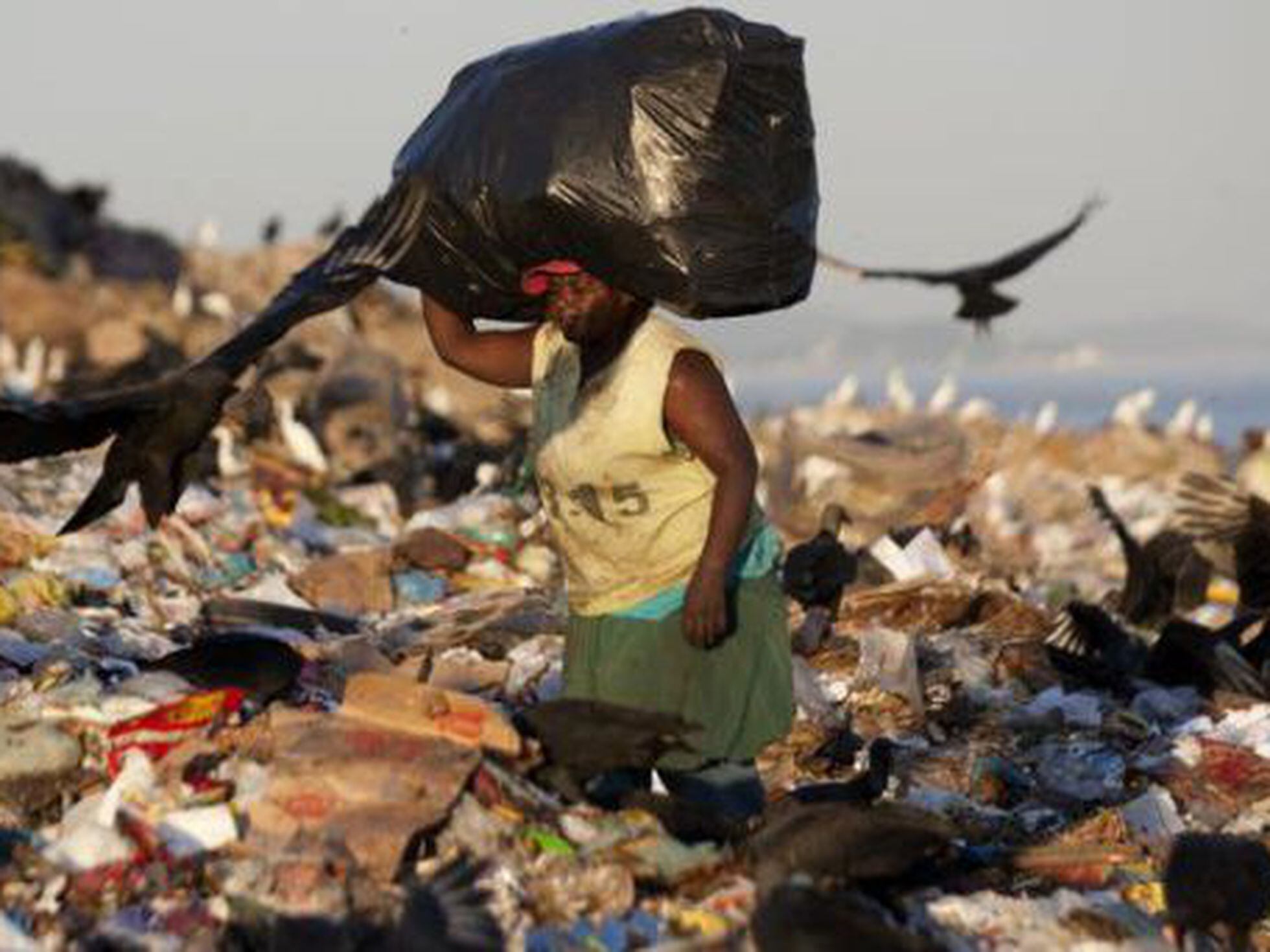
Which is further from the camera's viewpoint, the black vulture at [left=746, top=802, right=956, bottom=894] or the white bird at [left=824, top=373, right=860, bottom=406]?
the white bird at [left=824, top=373, right=860, bottom=406]

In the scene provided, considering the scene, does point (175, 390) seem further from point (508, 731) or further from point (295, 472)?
point (295, 472)

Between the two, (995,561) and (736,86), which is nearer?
(736,86)

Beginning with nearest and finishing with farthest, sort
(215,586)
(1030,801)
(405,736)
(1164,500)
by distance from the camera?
(405,736)
(1030,801)
(215,586)
(1164,500)

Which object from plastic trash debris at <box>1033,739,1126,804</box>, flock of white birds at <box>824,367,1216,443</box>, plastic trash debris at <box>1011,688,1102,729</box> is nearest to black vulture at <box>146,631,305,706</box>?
plastic trash debris at <box>1033,739,1126,804</box>

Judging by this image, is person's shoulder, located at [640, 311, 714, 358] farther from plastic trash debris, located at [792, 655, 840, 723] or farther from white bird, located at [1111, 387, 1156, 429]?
white bird, located at [1111, 387, 1156, 429]

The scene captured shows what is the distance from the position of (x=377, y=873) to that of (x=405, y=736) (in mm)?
370

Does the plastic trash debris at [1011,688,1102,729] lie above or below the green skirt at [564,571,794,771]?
below

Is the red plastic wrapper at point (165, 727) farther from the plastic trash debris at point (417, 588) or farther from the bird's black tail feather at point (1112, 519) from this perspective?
the bird's black tail feather at point (1112, 519)

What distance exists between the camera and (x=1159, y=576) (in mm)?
8461

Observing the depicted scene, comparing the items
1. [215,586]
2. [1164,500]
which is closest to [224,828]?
[215,586]

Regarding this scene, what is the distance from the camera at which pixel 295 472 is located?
10.5 metres

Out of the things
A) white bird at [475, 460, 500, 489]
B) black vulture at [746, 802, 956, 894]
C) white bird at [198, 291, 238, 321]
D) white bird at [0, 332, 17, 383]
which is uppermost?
black vulture at [746, 802, 956, 894]

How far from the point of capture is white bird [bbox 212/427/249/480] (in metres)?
10.3

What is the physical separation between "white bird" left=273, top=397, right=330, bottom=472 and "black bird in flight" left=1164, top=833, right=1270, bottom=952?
7436 millimetres
